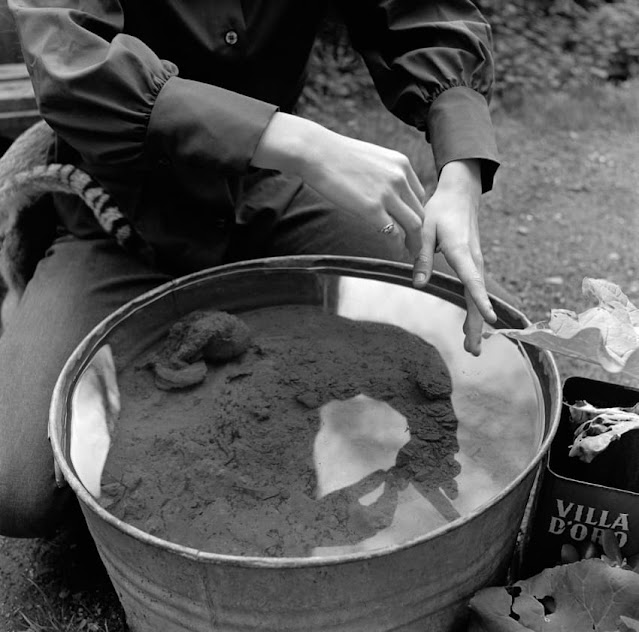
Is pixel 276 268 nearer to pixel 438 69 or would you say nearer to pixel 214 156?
pixel 214 156

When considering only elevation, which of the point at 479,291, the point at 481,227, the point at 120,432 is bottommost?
the point at 481,227

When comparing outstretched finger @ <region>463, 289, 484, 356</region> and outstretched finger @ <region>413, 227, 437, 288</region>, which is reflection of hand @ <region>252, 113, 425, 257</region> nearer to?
outstretched finger @ <region>413, 227, 437, 288</region>

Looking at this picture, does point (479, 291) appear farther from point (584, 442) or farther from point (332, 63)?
point (332, 63)

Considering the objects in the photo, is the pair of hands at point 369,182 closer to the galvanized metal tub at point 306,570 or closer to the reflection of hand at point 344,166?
the reflection of hand at point 344,166

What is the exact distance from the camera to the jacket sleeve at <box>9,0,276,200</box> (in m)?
1.29

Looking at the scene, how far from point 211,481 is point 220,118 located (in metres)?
0.61

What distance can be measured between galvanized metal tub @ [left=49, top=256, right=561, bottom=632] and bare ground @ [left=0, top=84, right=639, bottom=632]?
449mm

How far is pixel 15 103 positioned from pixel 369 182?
1506 millimetres

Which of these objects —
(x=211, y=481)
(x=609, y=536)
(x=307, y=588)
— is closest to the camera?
(x=307, y=588)

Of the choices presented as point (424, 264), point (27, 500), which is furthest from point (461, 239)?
point (27, 500)

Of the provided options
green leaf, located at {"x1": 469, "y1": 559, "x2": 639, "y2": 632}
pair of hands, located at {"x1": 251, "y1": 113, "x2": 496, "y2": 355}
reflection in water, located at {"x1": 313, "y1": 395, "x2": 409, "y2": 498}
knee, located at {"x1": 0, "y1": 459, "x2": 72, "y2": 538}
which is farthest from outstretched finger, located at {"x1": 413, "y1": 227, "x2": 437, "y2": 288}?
knee, located at {"x1": 0, "y1": 459, "x2": 72, "y2": 538}

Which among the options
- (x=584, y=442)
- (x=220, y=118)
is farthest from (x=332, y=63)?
(x=584, y=442)

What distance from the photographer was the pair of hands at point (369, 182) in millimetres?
1282

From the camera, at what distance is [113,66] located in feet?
4.20
